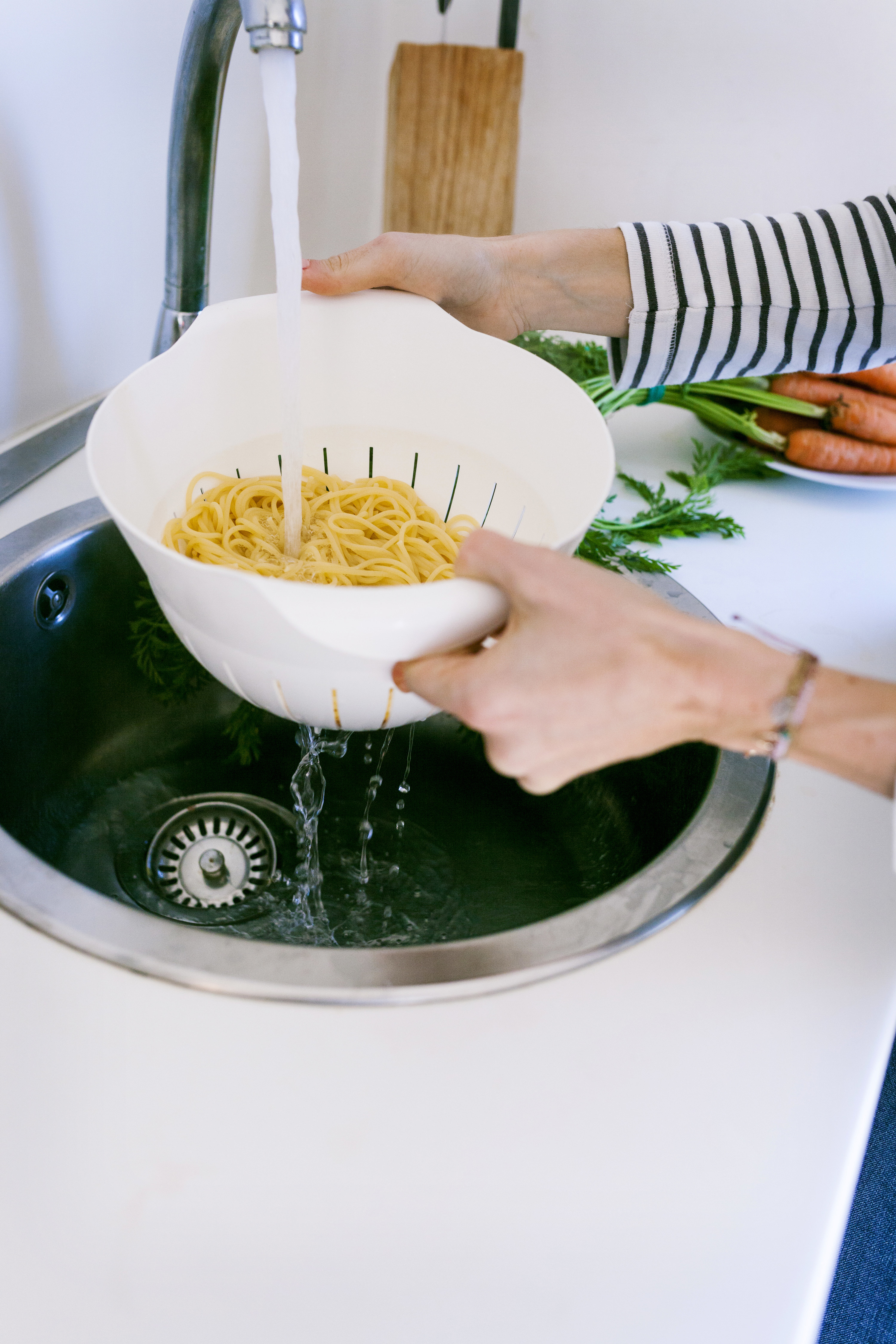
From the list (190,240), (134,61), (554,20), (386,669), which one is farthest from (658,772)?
(554,20)

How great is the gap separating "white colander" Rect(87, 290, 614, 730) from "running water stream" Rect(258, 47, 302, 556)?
60mm

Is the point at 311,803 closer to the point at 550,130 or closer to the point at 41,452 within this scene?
the point at 41,452

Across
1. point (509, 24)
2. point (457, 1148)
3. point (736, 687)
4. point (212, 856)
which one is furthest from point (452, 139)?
point (457, 1148)

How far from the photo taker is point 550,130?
195cm

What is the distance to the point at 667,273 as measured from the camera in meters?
0.93

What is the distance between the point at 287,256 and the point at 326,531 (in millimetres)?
197

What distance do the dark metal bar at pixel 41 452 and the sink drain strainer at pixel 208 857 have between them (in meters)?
0.33

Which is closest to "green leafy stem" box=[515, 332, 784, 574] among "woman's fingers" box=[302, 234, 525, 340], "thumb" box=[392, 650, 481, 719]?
"woman's fingers" box=[302, 234, 525, 340]

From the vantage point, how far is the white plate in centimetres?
110

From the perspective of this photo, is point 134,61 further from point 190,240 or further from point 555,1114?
point 555,1114

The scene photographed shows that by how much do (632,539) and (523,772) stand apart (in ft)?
1.75

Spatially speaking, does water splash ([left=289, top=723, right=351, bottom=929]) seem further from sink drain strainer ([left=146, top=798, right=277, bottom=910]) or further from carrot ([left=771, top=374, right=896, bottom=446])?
carrot ([left=771, top=374, right=896, bottom=446])

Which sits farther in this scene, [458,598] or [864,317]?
[864,317]

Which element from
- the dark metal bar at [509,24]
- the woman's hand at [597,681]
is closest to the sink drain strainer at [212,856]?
the woman's hand at [597,681]
